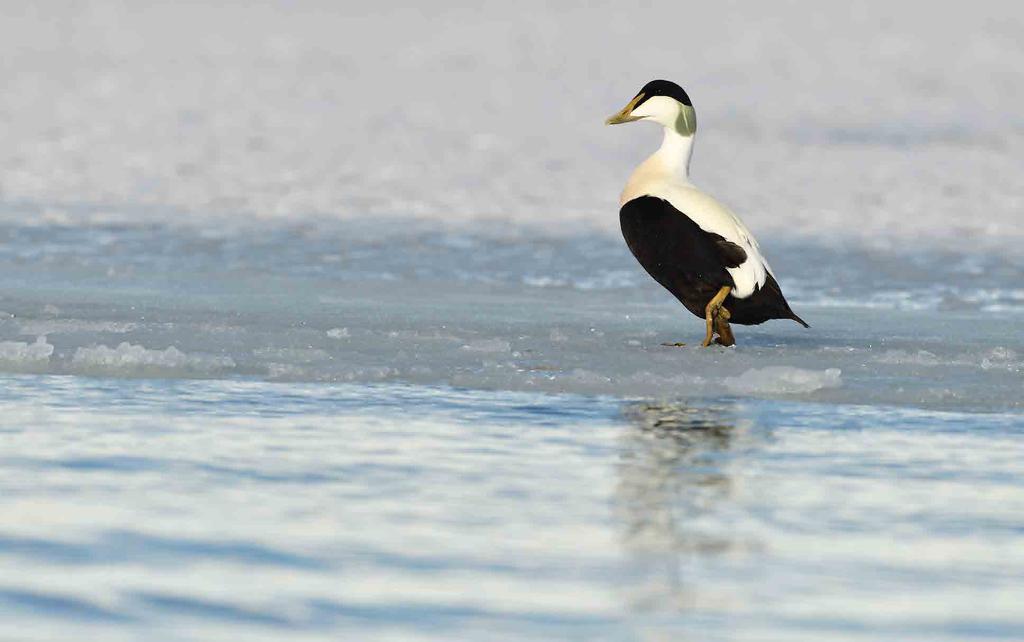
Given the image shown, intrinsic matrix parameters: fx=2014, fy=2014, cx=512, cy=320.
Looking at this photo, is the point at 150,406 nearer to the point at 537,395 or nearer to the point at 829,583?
the point at 537,395

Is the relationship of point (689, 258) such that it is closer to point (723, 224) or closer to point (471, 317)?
point (723, 224)

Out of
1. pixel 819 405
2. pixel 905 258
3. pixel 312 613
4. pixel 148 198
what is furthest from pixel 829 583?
pixel 148 198

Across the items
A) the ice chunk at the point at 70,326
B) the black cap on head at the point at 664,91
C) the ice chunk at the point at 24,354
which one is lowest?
the ice chunk at the point at 24,354

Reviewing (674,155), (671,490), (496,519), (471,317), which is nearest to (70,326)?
(471,317)

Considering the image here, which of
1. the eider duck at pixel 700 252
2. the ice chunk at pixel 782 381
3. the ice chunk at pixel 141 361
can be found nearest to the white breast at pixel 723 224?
the eider duck at pixel 700 252

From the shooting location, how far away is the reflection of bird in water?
4082 millimetres

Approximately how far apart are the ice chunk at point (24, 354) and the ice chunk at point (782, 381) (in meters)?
2.44

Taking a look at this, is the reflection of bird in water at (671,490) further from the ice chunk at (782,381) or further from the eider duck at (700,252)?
the eider duck at (700,252)

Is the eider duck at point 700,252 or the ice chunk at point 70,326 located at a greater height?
the eider duck at point 700,252

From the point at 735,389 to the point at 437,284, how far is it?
15.2 ft

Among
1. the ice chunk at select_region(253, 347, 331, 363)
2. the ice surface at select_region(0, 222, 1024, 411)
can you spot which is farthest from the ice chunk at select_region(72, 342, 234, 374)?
the ice chunk at select_region(253, 347, 331, 363)

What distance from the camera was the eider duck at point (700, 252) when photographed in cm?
815

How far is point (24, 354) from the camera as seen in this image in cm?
725

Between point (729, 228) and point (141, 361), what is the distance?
246 centimetres
